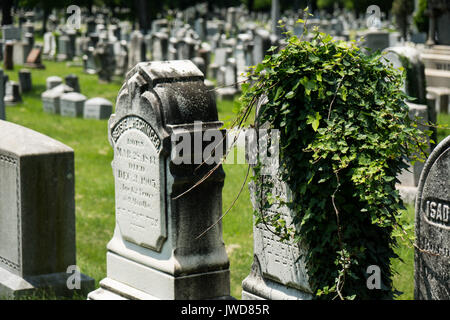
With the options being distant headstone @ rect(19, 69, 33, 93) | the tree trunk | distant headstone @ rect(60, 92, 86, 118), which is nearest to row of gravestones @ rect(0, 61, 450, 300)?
distant headstone @ rect(60, 92, 86, 118)

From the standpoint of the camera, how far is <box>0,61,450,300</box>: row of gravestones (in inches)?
240

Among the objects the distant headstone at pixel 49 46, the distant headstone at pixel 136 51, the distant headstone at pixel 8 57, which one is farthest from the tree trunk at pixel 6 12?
the distant headstone at pixel 136 51

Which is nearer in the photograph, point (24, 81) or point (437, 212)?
point (437, 212)

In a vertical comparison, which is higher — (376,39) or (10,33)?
(376,39)

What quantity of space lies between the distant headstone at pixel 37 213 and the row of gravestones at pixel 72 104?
361 inches

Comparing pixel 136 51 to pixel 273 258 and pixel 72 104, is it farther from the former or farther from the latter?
pixel 273 258

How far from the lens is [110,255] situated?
7.11 meters

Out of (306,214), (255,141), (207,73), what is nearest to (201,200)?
(255,141)

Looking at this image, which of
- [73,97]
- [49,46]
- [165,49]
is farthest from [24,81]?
[49,46]

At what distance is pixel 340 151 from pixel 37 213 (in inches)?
121

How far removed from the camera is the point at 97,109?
16656mm

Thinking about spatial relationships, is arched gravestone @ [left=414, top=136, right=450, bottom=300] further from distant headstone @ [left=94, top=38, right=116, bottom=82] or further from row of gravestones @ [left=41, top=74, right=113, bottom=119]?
distant headstone @ [left=94, top=38, right=116, bottom=82]
